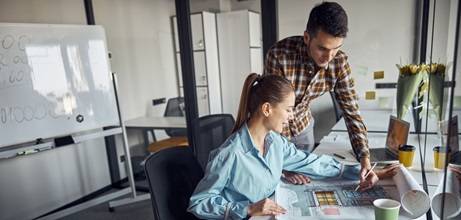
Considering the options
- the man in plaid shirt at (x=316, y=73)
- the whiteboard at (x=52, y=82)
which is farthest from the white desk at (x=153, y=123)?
the man in plaid shirt at (x=316, y=73)

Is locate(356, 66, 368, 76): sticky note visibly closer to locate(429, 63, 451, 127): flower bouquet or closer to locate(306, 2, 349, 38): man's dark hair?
locate(429, 63, 451, 127): flower bouquet

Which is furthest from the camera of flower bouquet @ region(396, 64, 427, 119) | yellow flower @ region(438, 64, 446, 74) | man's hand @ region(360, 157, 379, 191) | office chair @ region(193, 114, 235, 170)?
office chair @ region(193, 114, 235, 170)

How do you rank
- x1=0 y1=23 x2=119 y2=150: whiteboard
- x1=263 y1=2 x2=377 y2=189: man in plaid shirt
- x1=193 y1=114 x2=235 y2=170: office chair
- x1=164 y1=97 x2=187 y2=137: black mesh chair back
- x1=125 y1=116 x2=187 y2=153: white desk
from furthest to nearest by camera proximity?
x1=164 y1=97 x2=187 y2=137: black mesh chair back, x1=125 y1=116 x2=187 y2=153: white desk, x1=0 y1=23 x2=119 y2=150: whiteboard, x1=193 y1=114 x2=235 y2=170: office chair, x1=263 y1=2 x2=377 y2=189: man in plaid shirt

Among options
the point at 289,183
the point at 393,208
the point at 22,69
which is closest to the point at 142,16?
the point at 22,69

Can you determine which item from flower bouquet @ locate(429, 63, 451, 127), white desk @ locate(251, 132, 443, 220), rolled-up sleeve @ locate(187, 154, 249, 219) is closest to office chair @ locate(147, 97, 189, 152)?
white desk @ locate(251, 132, 443, 220)

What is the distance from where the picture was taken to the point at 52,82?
93.0 inches

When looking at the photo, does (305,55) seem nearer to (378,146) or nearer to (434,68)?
(434,68)

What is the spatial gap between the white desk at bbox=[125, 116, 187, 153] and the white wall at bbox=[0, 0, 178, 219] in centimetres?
15

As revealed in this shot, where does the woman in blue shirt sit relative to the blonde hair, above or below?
below

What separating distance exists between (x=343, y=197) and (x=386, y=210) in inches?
9.5

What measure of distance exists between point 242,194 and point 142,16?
300cm

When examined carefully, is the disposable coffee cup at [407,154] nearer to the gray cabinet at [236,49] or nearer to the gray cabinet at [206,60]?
the gray cabinet at [236,49]

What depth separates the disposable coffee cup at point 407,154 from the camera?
147 cm

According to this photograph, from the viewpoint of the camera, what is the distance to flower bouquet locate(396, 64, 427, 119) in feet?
5.80
